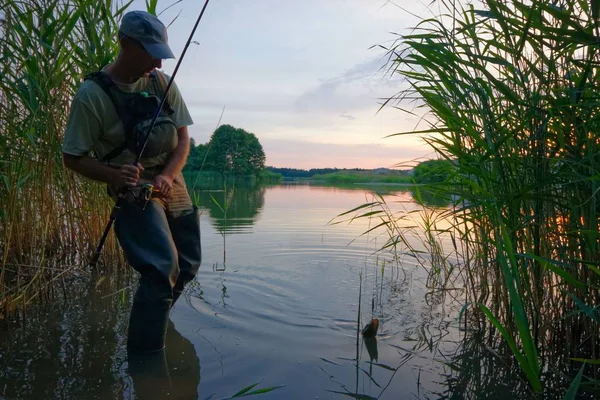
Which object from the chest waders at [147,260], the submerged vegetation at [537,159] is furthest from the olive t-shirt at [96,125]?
the submerged vegetation at [537,159]

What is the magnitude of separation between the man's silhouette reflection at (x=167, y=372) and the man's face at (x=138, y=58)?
172cm

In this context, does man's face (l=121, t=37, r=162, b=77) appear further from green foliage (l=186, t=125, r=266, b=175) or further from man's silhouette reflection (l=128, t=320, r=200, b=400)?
green foliage (l=186, t=125, r=266, b=175)

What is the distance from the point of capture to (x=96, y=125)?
278cm

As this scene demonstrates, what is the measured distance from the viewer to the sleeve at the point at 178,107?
3.22m

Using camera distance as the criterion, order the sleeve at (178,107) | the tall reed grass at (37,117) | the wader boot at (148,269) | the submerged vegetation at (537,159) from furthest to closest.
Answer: the tall reed grass at (37,117) < the sleeve at (178,107) < the wader boot at (148,269) < the submerged vegetation at (537,159)

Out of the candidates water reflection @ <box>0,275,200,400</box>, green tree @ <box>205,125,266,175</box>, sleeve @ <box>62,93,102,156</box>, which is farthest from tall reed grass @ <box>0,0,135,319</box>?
green tree @ <box>205,125,266,175</box>

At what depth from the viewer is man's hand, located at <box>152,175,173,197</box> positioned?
2917 mm

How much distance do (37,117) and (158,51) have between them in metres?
1.61

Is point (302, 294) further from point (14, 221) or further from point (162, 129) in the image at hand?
point (14, 221)

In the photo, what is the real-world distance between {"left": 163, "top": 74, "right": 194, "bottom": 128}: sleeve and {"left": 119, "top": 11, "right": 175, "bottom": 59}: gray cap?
50cm

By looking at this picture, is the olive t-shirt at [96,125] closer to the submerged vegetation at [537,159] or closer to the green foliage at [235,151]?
the submerged vegetation at [537,159]

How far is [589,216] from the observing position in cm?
230

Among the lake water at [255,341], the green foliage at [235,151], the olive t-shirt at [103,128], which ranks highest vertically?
the green foliage at [235,151]

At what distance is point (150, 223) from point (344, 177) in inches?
1159
